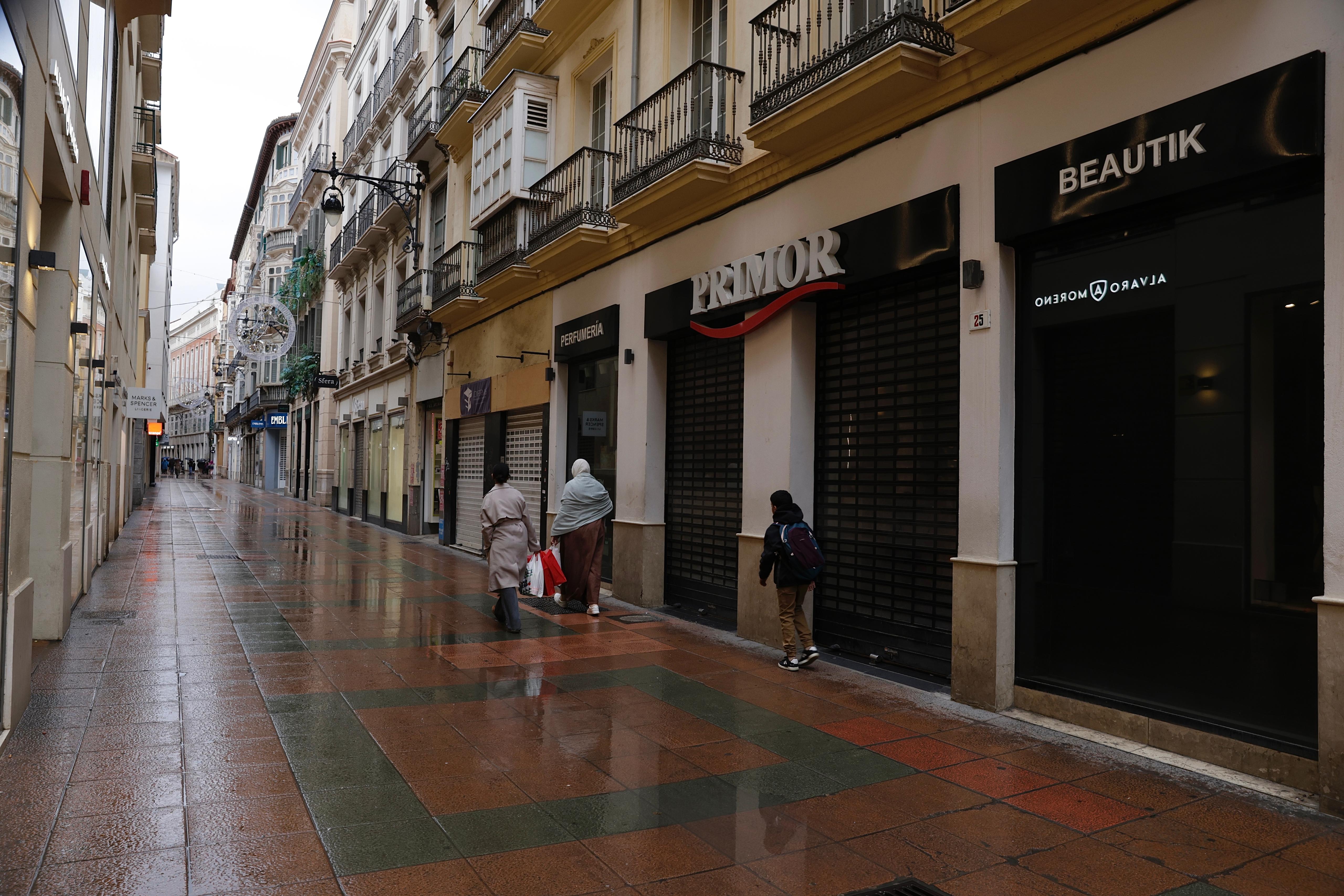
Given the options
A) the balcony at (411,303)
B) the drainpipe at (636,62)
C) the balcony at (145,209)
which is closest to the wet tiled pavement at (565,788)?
the drainpipe at (636,62)

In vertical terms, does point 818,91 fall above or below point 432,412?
above

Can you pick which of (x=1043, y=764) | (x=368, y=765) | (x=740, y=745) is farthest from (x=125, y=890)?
(x=1043, y=764)

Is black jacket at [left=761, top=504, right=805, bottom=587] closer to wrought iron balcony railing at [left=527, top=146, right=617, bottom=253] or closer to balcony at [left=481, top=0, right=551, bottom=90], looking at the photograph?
wrought iron balcony railing at [left=527, top=146, right=617, bottom=253]

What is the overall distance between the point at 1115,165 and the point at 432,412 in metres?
18.2

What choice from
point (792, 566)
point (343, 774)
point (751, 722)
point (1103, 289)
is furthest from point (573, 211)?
point (343, 774)

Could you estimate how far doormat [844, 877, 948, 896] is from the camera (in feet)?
12.3

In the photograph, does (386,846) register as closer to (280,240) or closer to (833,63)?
(833,63)

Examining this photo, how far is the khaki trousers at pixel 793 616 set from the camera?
7.79 m

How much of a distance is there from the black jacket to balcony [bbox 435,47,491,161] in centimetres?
1233

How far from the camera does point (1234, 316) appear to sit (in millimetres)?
5457

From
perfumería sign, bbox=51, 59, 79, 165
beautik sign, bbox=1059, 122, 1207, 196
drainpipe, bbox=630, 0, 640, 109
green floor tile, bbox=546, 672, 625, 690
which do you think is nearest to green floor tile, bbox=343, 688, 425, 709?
green floor tile, bbox=546, 672, 625, 690

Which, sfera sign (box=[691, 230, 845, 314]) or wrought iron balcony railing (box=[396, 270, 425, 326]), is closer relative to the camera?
sfera sign (box=[691, 230, 845, 314])

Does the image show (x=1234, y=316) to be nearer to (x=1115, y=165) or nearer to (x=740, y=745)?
(x=1115, y=165)

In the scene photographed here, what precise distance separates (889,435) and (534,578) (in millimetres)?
4227
